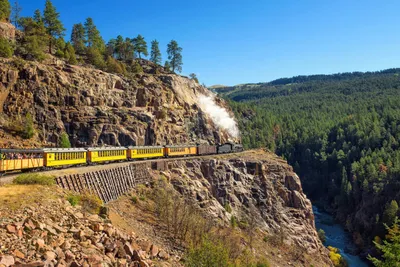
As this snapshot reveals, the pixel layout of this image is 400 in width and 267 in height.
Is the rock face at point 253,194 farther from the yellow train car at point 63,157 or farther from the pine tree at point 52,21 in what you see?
the pine tree at point 52,21

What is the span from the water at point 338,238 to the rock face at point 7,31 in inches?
3021

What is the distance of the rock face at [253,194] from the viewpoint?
4512cm

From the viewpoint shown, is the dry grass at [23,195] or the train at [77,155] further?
the train at [77,155]

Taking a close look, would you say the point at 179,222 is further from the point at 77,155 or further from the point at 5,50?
the point at 5,50

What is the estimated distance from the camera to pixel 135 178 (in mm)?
37406

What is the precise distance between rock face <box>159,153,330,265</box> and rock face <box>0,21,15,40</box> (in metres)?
39.5

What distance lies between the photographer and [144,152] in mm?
46312

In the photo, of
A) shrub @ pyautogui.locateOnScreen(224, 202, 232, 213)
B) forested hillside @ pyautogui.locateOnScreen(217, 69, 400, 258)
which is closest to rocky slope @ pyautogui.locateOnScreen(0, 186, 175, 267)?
shrub @ pyautogui.locateOnScreen(224, 202, 232, 213)

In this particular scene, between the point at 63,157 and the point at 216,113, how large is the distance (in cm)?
6298

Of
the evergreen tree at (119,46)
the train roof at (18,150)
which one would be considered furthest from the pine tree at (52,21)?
the train roof at (18,150)

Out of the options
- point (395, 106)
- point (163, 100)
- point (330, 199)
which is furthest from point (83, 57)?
point (395, 106)

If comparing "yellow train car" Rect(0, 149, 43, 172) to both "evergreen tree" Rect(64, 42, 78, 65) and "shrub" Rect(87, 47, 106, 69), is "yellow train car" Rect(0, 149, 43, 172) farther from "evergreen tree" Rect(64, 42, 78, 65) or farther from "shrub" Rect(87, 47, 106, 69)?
"shrub" Rect(87, 47, 106, 69)

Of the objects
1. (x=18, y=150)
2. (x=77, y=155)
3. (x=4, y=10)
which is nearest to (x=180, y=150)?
(x=77, y=155)

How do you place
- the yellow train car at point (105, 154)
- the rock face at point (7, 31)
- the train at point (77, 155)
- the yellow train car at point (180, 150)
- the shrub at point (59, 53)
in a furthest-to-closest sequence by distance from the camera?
the shrub at point (59, 53), the rock face at point (7, 31), the yellow train car at point (180, 150), the yellow train car at point (105, 154), the train at point (77, 155)
